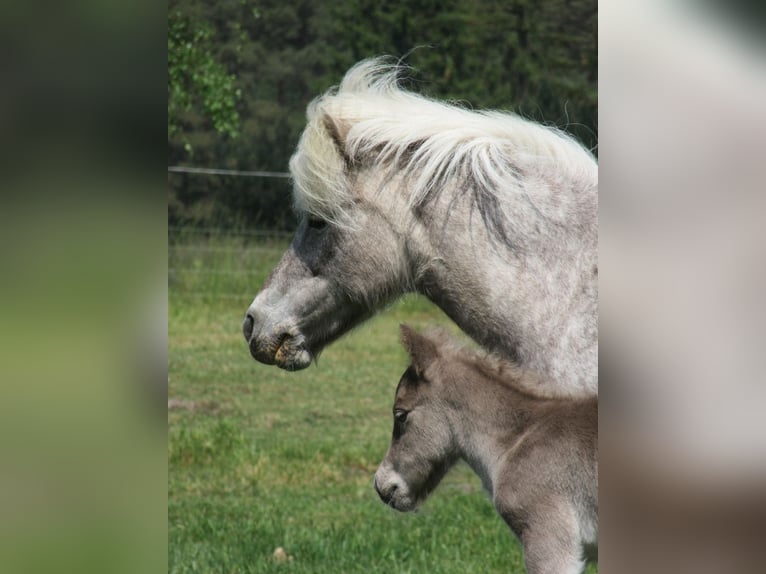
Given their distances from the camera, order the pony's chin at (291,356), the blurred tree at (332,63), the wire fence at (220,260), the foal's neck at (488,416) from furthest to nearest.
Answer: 1. the blurred tree at (332,63)
2. the wire fence at (220,260)
3. the pony's chin at (291,356)
4. the foal's neck at (488,416)

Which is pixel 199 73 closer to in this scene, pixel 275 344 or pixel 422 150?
pixel 275 344

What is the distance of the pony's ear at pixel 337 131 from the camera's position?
2.43 metres

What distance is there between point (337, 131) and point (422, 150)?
218 millimetres

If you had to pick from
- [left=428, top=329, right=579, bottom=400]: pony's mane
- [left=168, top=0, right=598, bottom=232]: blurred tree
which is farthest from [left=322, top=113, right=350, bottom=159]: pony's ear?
[left=168, top=0, right=598, bottom=232]: blurred tree

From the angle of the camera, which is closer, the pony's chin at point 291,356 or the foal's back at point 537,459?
the foal's back at point 537,459

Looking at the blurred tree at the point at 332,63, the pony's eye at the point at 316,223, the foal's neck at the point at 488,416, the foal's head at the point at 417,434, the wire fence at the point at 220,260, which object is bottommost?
the wire fence at the point at 220,260

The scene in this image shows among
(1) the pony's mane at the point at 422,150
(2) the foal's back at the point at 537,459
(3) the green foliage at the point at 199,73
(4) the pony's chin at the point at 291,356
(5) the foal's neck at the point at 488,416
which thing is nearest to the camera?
(2) the foal's back at the point at 537,459

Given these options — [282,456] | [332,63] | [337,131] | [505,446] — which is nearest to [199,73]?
[332,63]

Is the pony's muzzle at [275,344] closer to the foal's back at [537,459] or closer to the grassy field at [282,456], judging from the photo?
the grassy field at [282,456]

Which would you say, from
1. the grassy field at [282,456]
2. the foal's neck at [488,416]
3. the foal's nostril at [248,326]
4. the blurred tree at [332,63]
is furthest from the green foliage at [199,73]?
the foal's neck at [488,416]

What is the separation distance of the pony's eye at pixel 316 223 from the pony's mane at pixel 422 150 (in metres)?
0.04

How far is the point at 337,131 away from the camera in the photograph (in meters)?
2.43

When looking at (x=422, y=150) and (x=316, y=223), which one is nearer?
(x=422, y=150)

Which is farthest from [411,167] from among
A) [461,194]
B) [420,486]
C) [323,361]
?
[323,361]
